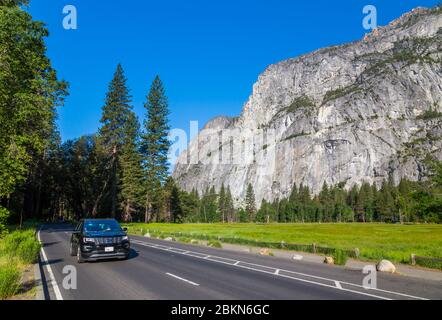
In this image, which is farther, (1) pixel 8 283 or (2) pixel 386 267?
(2) pixel 386 267

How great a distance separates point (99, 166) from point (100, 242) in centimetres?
5498

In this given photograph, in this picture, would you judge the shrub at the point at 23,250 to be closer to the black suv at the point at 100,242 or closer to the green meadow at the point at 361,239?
the black suv at the point at 100,242

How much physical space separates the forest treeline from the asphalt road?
6912 mm

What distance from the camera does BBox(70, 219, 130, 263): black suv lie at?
49.4 ft

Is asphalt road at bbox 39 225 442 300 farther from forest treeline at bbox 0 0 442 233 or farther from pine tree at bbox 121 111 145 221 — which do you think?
pine tree at bbox 121 111 145 221

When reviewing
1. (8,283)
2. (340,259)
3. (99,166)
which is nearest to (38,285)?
(8,283)

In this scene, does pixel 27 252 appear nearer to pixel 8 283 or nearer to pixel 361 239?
pixel 8 283

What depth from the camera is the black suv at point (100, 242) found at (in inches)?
593

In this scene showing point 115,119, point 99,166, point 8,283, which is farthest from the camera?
point 99,166

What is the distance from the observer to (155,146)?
61.2 m

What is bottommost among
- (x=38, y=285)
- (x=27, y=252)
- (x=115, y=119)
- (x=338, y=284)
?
(x=338, y=284)

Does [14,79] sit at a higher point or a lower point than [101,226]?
higher

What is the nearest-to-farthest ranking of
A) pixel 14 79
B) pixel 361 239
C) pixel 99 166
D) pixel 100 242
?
pixel 100 242 → pixel 14 79 → pixel 361 239 → pixel 99 166
